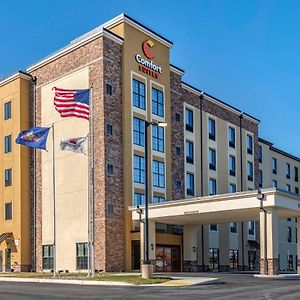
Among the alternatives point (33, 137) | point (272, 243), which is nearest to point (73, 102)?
Answer: point (33, 137)

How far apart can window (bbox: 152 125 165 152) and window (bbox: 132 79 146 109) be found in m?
2.44

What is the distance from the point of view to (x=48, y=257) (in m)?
44.8

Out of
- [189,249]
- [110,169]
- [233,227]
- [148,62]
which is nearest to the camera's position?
[110,169]

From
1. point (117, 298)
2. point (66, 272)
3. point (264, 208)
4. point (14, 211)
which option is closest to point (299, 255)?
point (264, 208)

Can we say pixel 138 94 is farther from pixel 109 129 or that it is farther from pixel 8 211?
pixel 8 211

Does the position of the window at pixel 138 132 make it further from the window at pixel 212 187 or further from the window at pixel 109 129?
the window at pixel 212 187

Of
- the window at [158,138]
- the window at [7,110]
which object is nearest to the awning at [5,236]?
the window at [7,110]

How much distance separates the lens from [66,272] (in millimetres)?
41812

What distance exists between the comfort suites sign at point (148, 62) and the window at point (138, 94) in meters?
1.30

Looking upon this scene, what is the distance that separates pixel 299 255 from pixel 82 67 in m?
22.4

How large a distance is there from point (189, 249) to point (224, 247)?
9.95m

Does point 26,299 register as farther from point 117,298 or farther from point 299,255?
point 299,255

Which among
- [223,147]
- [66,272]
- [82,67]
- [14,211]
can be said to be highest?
[82,67]

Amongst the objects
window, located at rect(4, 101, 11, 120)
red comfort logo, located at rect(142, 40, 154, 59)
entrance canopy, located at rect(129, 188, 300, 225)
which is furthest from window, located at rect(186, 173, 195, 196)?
window, located at rect(4, 101, 11, 120)
